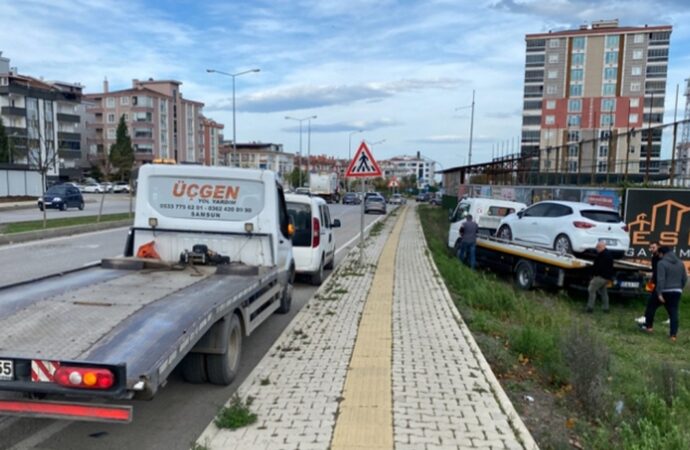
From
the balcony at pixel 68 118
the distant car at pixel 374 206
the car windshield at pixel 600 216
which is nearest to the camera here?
the car windshield at pixel 600 216

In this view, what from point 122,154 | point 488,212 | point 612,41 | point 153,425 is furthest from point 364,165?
point 612,41

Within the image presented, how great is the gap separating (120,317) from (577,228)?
10.8 meters

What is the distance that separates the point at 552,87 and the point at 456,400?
10774 cm

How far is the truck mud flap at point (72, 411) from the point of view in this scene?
341cm

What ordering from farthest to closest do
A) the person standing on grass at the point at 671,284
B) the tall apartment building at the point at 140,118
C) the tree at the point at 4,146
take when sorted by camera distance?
1. the tall apartment building at the point at 140,118
2. the tree at the point at 4,146
3. the person standing on grass at the point at 671,284

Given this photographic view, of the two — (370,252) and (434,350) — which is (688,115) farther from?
(434,350)

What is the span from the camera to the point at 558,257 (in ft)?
38.1

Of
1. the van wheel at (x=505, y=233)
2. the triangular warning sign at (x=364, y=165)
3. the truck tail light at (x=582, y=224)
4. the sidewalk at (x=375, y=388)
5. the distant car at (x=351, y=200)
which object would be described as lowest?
the distant car at (x=351, y=200)

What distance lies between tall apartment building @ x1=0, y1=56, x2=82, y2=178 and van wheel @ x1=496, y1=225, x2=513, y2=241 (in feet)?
217

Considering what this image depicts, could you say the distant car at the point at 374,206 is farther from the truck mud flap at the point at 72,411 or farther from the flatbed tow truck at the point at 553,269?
the truck mud flap at the point at 72,411

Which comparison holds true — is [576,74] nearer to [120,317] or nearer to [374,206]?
[374,206]

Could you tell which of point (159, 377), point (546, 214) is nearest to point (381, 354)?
point (159, 377)

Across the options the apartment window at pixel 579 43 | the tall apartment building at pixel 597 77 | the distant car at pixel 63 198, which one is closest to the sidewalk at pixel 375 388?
the distant car at pixel 63 198

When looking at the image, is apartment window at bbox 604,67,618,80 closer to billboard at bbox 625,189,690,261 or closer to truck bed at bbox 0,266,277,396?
billboard at bbox 625,189,690,261
